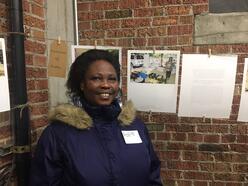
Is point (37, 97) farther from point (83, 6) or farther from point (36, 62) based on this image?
point (83, 6)

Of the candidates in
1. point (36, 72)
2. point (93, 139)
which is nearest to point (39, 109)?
point (36, 72)

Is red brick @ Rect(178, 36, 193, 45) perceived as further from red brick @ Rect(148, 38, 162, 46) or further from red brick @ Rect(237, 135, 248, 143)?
red brick @ Rect(237, 135, 248, 143)

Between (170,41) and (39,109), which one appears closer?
(39,109)

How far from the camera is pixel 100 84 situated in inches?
75.9

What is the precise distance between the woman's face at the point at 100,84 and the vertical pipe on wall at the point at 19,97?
34 centimetres

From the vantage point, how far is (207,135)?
9.21 ft

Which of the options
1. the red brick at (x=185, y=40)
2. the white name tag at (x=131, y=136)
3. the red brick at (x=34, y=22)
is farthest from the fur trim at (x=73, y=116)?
the red brick at (x=185, y=40)

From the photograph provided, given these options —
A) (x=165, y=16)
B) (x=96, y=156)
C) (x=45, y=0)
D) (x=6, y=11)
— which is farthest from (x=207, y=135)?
(x=6, y=11)

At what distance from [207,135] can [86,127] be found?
1.25 meters

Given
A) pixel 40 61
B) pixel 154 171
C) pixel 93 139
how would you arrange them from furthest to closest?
1. pixel 40 61
2. pixel 154 171
3. pixel 93 139

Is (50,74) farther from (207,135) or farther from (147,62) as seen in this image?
(207,135)

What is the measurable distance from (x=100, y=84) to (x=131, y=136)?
341mm

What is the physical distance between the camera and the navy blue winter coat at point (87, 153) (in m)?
1.79

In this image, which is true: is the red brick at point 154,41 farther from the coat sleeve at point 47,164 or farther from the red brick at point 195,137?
the coat sleeve at point 47,164
